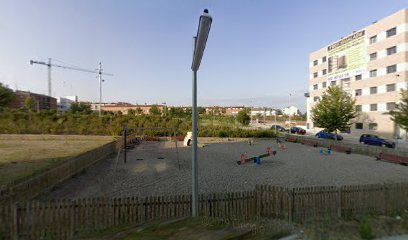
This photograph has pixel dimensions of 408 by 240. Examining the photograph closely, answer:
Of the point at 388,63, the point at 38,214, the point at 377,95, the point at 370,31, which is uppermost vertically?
the point at 370,31

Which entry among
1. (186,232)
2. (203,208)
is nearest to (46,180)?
(203,208)

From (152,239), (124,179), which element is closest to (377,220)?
(152,239)

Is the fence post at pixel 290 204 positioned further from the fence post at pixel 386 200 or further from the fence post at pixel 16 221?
the fence post at pixel 16 221

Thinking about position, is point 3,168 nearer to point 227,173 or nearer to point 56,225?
point 56,225

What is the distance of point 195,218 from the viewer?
5.07 meters

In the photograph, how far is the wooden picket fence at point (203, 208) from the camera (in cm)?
554

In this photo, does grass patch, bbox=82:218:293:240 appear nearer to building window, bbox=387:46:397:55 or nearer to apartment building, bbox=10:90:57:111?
building window, bbox=387:46:397:55

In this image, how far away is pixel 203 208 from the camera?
6352 mm

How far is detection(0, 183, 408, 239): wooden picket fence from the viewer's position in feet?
18.2

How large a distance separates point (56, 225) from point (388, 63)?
45990mm

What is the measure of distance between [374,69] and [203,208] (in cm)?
4421

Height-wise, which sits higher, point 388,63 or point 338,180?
point 388,63

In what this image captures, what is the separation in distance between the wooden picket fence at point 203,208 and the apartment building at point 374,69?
3075cm

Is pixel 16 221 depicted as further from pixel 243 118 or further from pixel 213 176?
pixel 243 118
